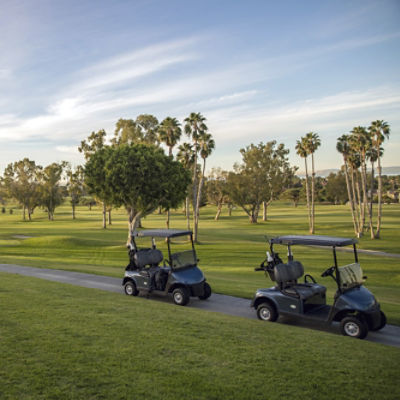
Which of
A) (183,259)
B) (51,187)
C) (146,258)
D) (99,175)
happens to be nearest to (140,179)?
(99,175)

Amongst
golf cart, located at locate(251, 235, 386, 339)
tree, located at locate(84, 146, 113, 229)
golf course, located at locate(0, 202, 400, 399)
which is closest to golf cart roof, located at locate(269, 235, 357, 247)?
golf cart, located at locate(251, 235, 386, 339)

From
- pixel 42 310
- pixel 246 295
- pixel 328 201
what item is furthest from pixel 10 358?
pixel 328 201

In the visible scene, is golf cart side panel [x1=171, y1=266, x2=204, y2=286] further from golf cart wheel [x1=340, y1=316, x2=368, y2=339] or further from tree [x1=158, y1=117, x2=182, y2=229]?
tree [x1=158, y1=117, x2=182, y2=229]

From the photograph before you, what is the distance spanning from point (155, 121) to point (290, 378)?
54338 millimetres

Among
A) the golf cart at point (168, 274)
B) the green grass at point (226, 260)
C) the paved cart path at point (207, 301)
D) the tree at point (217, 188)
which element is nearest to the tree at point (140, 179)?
the green grass at point (226, 260)

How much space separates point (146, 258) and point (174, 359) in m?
6.93

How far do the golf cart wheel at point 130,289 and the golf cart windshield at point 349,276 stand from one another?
7005 mm

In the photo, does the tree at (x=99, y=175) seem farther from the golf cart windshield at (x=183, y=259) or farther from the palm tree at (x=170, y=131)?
the golf cart windshield at (x=183, y=259)

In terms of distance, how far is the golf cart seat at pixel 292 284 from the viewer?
9.81 metres

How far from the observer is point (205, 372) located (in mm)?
6074

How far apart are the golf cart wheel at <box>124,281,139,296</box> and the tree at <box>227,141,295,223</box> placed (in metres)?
56.6

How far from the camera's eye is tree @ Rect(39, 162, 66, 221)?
76.1 m

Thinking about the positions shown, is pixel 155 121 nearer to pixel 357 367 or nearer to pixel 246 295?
pixel 246 295

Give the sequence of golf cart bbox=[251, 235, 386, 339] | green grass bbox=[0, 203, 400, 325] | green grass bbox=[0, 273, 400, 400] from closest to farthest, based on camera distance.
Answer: green grass bbox=[0, 273, 400, 400], golf cart bbox=[251, 235, 386, 339], green grass bbox=[0, 203, 400, 325]
